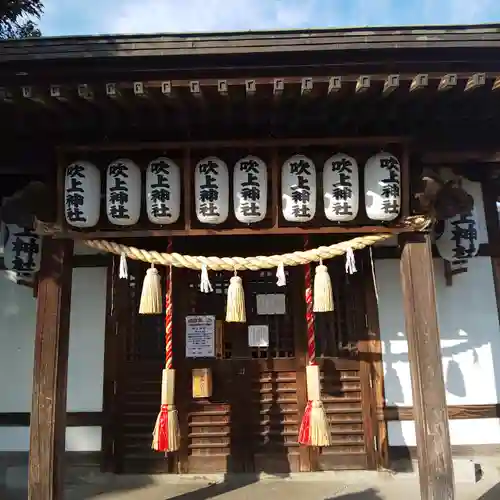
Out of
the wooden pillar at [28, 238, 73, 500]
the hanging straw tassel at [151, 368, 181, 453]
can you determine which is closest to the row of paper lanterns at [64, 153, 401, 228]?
the wooden pillar at [28, 238, 73, 500]

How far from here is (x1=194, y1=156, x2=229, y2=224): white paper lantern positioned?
5.20 metres

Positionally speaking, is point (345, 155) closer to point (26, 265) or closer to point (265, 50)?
point (265, 50)

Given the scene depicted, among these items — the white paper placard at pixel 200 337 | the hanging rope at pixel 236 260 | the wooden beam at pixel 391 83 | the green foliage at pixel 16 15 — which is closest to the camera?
the wooden beam at pixel 391 83

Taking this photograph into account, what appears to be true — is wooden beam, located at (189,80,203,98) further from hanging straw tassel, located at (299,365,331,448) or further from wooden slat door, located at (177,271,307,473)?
wooden slat door, located at (177,271,307,473)

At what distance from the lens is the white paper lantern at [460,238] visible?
6539mm

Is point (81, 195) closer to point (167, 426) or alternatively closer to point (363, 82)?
point (167, 426)

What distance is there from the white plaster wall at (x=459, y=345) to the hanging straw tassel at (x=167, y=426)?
3.04m

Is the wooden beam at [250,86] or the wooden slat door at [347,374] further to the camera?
the wooden slat door at [347,374]

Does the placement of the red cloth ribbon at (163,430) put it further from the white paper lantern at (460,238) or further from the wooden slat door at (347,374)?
the white paper lantern at (460,238)

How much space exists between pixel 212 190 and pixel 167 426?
242 centimetres

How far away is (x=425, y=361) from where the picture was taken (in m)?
5.07

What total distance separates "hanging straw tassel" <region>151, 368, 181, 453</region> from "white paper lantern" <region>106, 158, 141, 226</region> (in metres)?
1.65

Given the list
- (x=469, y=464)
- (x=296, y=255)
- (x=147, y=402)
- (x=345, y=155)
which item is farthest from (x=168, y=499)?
(x=345, y=155)

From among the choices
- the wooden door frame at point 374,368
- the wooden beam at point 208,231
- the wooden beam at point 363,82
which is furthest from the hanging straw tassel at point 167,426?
the wooden beam at point 363,82
